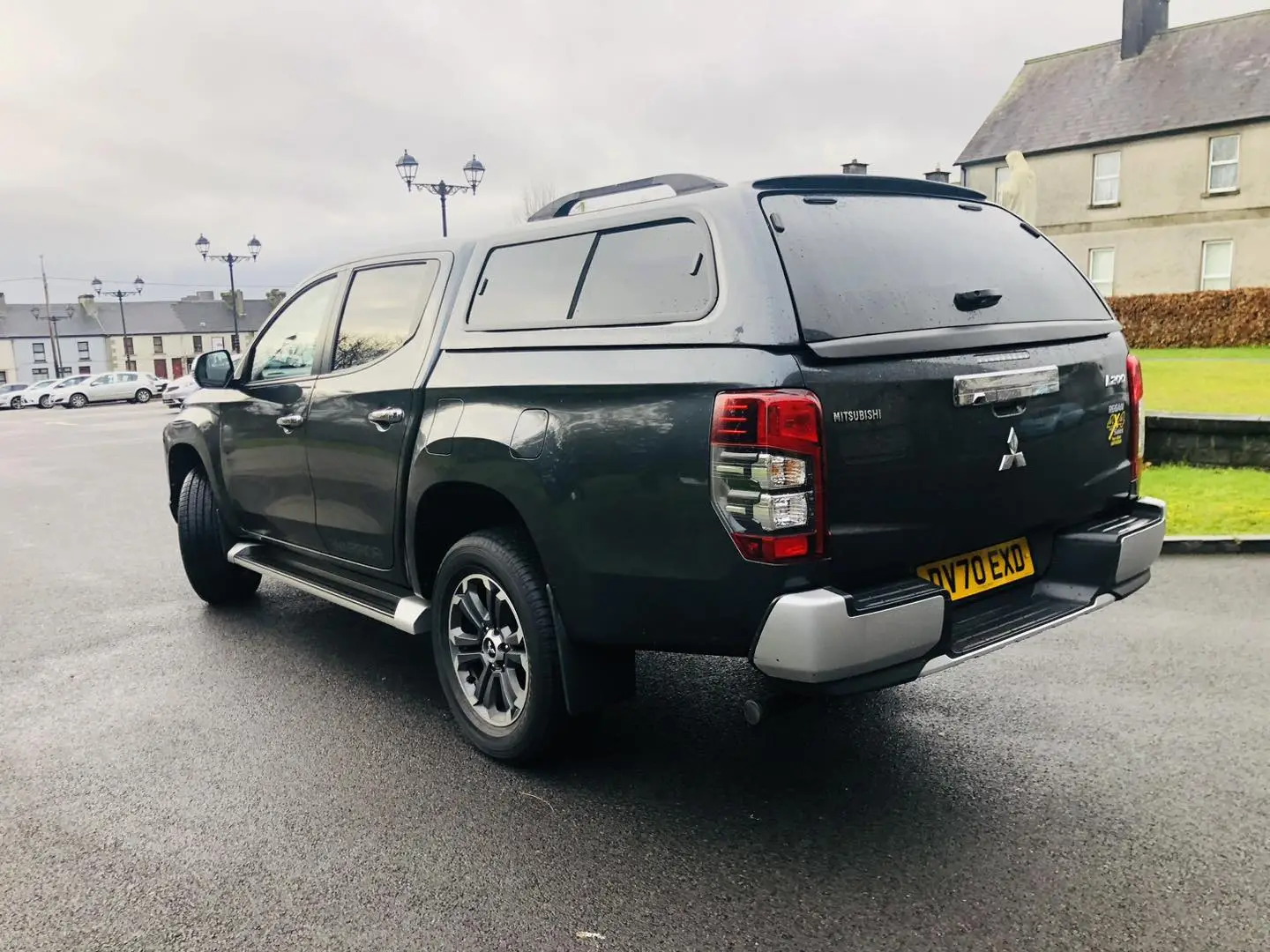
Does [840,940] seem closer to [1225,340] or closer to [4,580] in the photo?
[4,580]

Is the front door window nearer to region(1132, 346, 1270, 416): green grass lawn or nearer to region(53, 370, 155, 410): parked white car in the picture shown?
region(1132, 346, 1270, 416): green grass lawn

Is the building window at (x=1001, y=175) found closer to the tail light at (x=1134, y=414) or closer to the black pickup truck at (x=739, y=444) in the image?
the tail light at (x=1134, y=414)

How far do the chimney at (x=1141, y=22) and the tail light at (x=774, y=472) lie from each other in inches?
1568

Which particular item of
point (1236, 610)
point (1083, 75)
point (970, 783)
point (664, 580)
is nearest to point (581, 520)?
point (664, 580)

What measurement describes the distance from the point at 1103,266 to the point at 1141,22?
8.65 meters

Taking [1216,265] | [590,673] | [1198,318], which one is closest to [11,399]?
[1198,318]

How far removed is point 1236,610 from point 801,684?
365cm

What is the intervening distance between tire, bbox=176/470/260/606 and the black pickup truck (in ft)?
6.25

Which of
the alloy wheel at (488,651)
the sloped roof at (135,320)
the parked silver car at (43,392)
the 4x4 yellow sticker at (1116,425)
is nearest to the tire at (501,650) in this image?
the alloy wheel at (488,651)

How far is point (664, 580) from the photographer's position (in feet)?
10.1

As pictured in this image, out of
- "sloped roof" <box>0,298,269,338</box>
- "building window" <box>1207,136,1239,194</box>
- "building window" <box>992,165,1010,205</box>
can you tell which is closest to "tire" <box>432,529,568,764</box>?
"building window" <box>992,165,1010,205</box>

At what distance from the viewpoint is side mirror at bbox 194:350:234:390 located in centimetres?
563

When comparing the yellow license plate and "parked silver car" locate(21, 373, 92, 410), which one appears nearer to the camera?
the yellow license plate

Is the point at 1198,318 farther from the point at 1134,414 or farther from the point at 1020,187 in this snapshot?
the point at 1134,414
